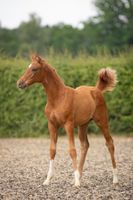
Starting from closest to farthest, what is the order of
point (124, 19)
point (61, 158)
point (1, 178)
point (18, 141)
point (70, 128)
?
point (70, 128) < point (1, 178) < point (61, 158) < point (18, 141) < point (124, 19)

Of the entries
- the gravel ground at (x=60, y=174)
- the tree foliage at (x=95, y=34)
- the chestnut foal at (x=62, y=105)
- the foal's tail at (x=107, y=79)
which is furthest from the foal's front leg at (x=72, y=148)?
the tree foliage at (x=95, y=34)

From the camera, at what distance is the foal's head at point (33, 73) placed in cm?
790

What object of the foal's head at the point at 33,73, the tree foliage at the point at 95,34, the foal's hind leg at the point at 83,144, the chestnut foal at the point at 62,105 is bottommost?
the foal's hind leg at the point at 83,144

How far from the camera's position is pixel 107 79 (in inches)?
359

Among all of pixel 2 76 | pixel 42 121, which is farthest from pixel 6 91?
pixel 42 121

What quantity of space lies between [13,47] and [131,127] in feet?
103

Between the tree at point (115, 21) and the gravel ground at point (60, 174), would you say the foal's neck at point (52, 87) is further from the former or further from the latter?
the tree at point (115, 21)

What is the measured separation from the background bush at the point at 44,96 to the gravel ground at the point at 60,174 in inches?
76.2

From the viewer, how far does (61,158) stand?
40.0 feet

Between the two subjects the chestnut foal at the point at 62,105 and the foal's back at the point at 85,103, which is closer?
the chestnut foal at the point at 62,105

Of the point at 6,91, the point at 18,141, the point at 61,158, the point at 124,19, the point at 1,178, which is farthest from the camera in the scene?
the point at 124,19

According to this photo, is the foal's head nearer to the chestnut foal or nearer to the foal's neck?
the chestnut foal

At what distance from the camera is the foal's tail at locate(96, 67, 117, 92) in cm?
909

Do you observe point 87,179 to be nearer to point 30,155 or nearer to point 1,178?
point 1,178
